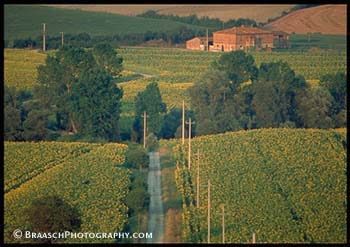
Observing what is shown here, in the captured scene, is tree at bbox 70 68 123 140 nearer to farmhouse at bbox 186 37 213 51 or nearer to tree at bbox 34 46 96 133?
tree at bbox 34 46 96 133

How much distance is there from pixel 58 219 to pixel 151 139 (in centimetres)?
1049

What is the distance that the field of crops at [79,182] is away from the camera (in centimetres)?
1989

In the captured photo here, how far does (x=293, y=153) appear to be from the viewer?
26453 millimetres

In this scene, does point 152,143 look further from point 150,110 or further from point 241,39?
point 241,39

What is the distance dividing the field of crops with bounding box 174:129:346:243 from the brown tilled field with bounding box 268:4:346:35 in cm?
1367

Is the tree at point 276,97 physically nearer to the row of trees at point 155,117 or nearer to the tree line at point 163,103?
the tree line at point 163,103

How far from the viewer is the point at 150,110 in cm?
3177

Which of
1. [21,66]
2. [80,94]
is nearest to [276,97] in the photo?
[80,94]

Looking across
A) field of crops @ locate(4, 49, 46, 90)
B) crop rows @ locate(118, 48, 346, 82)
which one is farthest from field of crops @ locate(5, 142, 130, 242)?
crop rows @ locate(118, 48, 346, 82)

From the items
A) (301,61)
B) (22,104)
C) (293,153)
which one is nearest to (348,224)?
(293,153)

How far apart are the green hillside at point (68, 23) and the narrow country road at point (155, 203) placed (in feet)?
65.9

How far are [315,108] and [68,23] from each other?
20.3m

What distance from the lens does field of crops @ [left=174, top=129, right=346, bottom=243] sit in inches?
767

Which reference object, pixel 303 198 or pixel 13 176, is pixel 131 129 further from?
pixel 303 198
